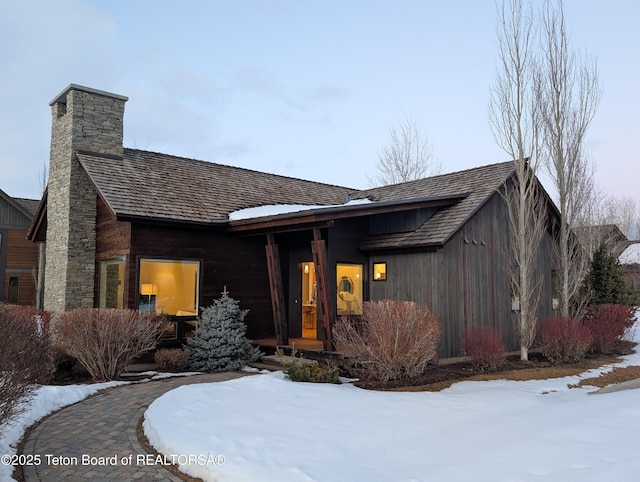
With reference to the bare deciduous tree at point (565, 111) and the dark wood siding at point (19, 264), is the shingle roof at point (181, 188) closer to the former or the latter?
the bare deciduous tree at point (565, 111)

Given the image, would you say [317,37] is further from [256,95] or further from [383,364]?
[383,364]

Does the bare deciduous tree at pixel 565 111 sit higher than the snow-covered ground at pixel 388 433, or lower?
higher

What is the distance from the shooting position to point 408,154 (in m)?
29.7

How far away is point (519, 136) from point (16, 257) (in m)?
21.2

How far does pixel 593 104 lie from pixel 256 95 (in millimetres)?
13709

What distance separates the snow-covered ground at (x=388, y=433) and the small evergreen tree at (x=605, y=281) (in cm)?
778

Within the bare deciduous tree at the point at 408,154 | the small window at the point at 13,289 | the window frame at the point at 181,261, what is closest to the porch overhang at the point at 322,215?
the window frame at the point at 181,261

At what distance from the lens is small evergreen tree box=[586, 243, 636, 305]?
546 inches

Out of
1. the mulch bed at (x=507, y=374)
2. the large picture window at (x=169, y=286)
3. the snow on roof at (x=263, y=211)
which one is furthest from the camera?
the snow on roof at (x=263, y=211)

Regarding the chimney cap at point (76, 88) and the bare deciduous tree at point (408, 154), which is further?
the bare deciduous tree at point (408, 154)

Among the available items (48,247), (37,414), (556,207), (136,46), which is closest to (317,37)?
(136,46)

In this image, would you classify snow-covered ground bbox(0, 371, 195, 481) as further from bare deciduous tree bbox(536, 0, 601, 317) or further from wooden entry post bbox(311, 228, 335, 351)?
bare deciduous tree bbox(536, 0, 601, 317)

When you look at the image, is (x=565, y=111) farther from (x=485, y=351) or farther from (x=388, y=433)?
(x=388, y=433)

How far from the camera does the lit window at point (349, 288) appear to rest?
11.0 m
